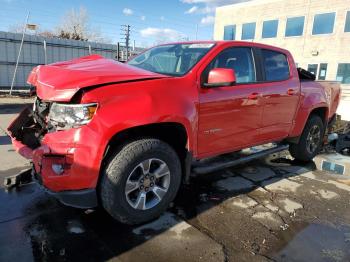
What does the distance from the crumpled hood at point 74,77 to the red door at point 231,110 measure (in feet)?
2.34

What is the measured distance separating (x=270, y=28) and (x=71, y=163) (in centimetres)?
2817

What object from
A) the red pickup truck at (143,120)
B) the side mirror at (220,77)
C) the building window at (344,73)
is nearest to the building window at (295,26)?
the building window at (344,73)

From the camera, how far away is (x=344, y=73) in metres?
22.8

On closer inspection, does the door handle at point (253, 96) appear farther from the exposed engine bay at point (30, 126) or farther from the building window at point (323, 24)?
the building window at point (323, 24)

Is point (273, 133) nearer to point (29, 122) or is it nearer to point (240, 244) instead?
point (240, 244)

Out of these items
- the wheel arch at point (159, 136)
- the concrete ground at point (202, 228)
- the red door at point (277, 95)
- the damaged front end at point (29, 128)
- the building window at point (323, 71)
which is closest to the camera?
the concrete ground at point (202, 228)

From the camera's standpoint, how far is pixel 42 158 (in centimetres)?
268

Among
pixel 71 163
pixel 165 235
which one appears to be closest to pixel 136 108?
pixel 71 163

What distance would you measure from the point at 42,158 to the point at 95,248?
902 millimetres

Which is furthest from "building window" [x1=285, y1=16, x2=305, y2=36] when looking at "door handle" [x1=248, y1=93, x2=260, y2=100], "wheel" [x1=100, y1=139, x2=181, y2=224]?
"wheel" [x1=100, y1=139, x2=181, y2=224]

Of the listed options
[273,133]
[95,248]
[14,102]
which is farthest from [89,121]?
[14,102]

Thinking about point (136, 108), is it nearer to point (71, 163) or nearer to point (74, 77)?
point (74, 77)

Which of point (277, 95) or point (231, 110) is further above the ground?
point (277, 95)

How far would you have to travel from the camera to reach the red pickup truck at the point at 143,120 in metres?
2.66
